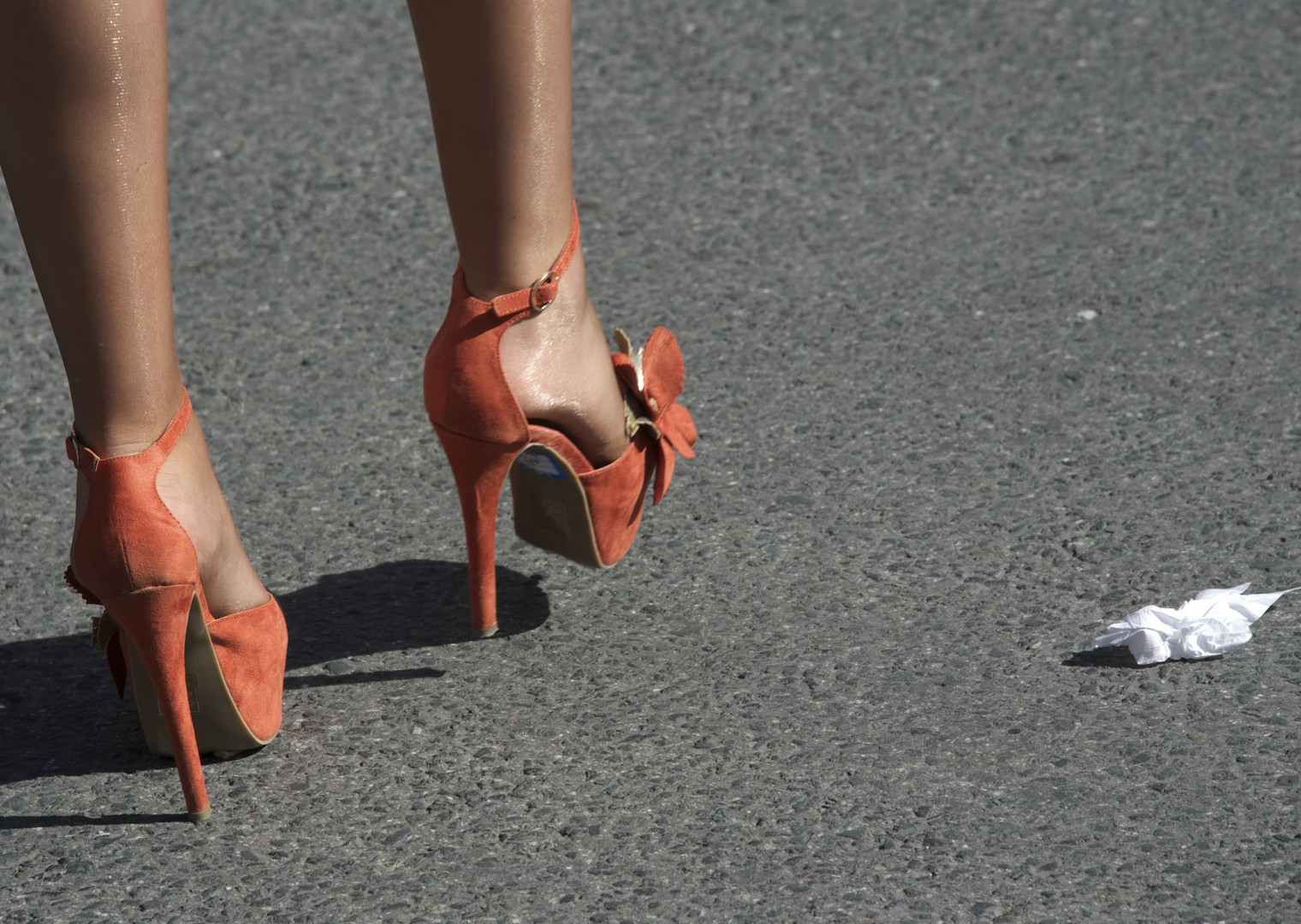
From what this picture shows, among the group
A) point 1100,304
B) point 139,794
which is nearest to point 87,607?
point 139,794

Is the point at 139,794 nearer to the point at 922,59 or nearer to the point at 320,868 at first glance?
the point at 320,868

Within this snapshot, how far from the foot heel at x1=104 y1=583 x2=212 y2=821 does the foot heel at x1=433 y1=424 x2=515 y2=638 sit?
0.40 m

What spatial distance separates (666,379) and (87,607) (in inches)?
35.3

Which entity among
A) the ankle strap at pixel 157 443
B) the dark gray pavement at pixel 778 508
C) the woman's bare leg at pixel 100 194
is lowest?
the dark gray pavement at pixel 778 508

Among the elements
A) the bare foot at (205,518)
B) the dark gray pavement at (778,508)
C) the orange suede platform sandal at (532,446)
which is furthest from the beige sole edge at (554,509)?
the bare foot at (205,518)

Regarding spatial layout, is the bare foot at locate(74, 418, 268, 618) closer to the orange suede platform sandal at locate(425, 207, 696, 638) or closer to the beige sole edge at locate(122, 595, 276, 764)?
the beige sole edge at locate(122, 595, 276, 764)

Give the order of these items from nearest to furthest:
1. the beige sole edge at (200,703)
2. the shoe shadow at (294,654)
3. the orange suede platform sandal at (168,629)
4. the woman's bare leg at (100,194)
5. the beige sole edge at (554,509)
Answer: the woman's bare leg at (100,194)
the orange suede platform sandal at (168,629)
the beige sole edge at (200,703)
the shoe shadow at (294,654)
the beige sole edge at (554,509)

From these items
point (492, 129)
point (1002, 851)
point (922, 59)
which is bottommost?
point (1002, 851)

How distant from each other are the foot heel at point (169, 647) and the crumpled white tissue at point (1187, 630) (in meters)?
1.15

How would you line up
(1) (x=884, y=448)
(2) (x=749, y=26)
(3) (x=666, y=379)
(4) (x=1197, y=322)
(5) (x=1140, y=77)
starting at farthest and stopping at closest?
(2) (x=749, y=26) < (5) (x=1140, y=77) < (4) (x=1197, y=322) < (1) (x=884, y=448) < (3) (x=666, y=379)

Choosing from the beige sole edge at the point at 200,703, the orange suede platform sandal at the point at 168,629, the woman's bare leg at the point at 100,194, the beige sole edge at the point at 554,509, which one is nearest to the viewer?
the woman's bare leg at the point at 100,194

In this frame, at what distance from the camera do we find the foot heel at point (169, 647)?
1562 millimetres

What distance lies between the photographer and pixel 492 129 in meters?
1.73

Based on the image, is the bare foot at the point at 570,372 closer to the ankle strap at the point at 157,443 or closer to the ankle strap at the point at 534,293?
the ankle strap at the point at 534,293
